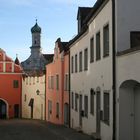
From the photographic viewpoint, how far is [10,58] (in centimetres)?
6372

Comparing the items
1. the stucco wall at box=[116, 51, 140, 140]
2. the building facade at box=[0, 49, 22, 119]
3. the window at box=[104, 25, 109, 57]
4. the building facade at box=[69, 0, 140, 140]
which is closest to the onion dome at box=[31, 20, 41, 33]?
the building facade at box=[0, 49, 22, 119]

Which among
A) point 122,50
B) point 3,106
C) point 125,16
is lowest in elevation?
point 3,106

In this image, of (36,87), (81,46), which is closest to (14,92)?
(36,87)

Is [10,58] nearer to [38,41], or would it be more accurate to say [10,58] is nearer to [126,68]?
[38,41]

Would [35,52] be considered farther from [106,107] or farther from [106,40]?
[106,107]

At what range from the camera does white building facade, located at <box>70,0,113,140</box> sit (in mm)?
19141

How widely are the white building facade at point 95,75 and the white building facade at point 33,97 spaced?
22056 millimetres

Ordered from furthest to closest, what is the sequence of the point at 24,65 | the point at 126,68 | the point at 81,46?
the point at 24,65 → the point at 81,46 → the point at 126,68

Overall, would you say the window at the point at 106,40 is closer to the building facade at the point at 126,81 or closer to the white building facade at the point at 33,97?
the building facade at the point at 126,81

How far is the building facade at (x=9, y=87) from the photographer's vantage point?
62778mm

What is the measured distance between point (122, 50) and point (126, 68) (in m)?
1.47

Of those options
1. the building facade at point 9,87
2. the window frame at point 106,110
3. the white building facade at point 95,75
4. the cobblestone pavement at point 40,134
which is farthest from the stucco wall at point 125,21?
the building facade at point 9,87

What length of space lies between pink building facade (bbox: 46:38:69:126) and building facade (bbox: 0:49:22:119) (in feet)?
42.4

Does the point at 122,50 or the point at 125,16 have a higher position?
the point at 125,16
